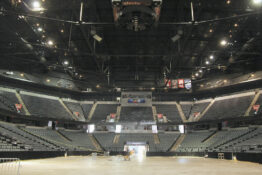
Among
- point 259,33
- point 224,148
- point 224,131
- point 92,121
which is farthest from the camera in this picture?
point 92,121

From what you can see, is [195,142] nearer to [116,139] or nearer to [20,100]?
[116,139]

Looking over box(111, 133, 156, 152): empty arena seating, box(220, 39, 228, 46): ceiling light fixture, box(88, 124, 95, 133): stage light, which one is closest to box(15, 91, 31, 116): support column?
box(88, 124, 95, 133): stage light

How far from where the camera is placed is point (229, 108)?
41.0 meters

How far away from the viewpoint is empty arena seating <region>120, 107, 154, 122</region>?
46125 millimetres

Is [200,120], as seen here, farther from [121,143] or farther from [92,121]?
[92,121]

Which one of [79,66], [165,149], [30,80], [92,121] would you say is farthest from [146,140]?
[30,80]

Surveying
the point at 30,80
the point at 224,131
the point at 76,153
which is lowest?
the point at 76,153

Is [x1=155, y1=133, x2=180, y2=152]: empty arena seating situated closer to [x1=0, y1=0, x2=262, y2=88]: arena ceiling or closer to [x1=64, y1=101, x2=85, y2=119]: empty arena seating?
[x1=0, y1=0, x2=262, y2=88]: arena ceiling

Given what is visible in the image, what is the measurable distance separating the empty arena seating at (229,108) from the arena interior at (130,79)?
239mm

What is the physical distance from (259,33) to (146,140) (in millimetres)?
26997

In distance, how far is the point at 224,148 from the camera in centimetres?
3309

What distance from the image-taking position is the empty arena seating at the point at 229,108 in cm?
3841

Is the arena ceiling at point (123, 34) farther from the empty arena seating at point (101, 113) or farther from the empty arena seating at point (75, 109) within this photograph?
the empty arena seating at point (101, 113)

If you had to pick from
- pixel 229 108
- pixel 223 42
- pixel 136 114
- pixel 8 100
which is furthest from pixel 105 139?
pixel 223 42
